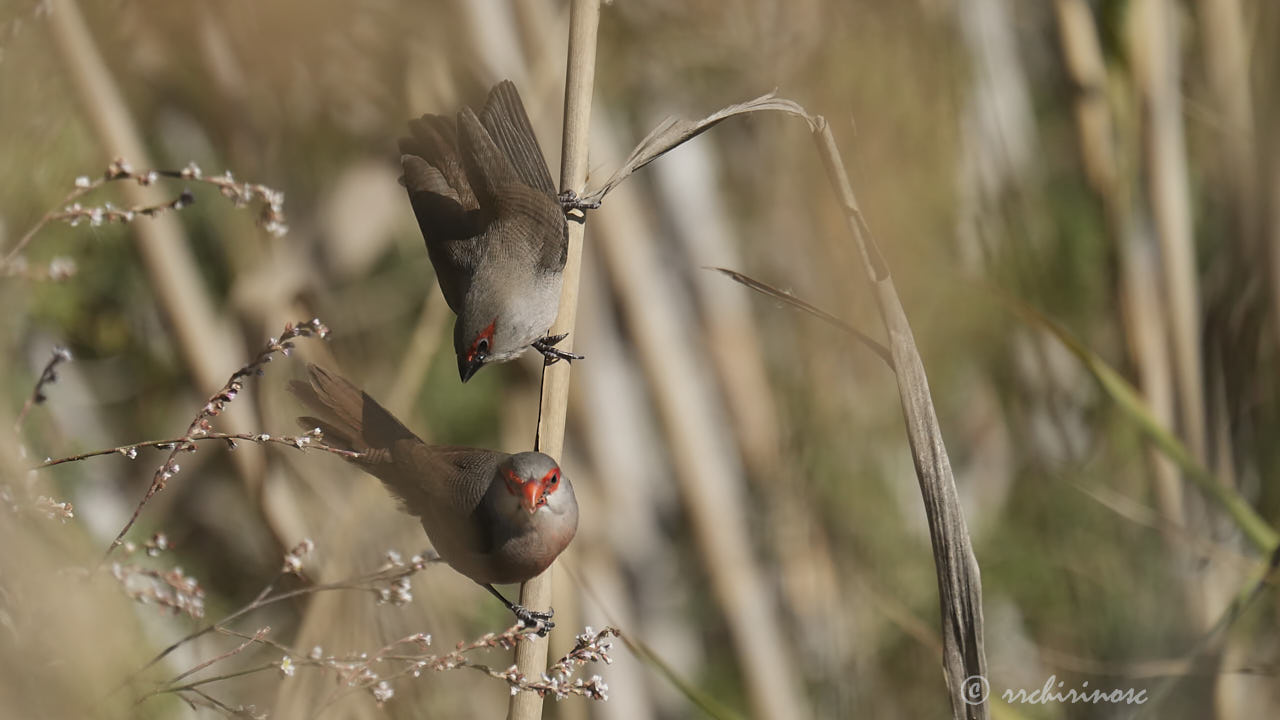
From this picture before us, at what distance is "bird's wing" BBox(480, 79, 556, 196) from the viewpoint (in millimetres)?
928

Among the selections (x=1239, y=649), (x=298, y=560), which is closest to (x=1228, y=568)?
(x=1239, y=649)

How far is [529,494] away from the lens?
80 cm

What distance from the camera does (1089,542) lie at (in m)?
1.32

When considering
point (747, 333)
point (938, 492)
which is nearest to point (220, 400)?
point (938, 492)

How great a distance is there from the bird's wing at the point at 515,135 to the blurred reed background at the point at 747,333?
22 cm

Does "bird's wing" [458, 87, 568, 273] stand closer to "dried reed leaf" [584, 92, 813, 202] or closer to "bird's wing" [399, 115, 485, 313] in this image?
"bird's wing" [399, 115, 485, 313]

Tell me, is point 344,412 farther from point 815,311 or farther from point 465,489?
point 815,311

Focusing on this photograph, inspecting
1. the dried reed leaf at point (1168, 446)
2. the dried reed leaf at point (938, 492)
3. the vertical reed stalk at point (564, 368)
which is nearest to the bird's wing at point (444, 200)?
the vertical reed stalk at point (564, 368)

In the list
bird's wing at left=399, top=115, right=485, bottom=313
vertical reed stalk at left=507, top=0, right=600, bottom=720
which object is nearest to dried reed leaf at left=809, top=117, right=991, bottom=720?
vertical reed stalk at left=507, top=0, right=600, bottom=720

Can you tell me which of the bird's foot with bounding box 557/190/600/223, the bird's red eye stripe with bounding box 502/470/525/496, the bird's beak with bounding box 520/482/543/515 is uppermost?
the bird's foot with bounding box 557/190/600/223

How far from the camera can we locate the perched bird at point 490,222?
0.94 m

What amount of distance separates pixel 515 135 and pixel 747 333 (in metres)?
0.97

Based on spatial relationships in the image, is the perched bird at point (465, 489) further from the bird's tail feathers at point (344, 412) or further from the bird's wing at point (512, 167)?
the bird's wing at point (512, 167)

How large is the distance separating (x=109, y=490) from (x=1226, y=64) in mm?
1821
